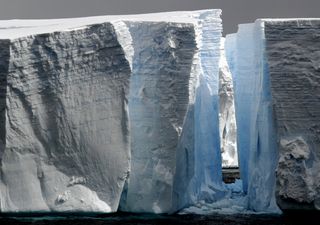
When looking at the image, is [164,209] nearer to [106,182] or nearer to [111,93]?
[106,182]

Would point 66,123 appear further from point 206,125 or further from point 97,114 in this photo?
point 206,125

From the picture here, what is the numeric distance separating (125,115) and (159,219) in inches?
50.6

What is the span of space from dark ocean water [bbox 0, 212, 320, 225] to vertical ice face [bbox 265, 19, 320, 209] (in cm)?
29

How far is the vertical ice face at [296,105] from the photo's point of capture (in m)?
9.83

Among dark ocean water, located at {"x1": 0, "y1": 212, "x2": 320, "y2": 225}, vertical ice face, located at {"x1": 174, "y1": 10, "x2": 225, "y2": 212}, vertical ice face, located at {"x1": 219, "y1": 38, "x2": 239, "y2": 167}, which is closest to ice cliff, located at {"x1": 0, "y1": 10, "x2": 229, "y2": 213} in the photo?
dark ocean water, located at {"x1": 0, "y1": 212, "x2": 320, "y2": 225}

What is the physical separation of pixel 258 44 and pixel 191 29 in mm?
1155

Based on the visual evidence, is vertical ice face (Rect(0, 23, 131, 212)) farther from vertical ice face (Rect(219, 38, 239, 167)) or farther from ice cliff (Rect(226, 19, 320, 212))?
vertical ice face (Rect(219, 38, 239, 167))

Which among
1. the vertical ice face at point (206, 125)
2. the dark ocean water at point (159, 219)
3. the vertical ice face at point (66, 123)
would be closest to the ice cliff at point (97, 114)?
the vertical ice face at point (66, 123)

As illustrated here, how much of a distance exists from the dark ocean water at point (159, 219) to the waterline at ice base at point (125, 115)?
0.45 ft

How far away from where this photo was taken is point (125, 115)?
32.9 ft

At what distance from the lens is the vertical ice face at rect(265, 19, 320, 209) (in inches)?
387

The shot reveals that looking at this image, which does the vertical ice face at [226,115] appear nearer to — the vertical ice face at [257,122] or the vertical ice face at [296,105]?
the vertical ice face at [257,122]

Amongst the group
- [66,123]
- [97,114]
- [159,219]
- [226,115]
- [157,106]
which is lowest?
[159,219]

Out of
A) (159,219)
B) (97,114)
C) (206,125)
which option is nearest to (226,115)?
(206,125)
